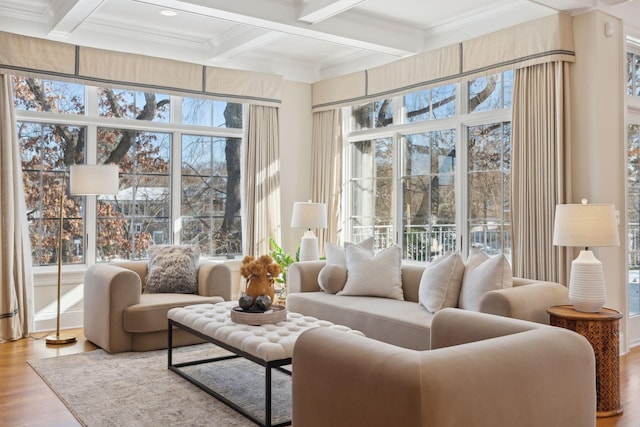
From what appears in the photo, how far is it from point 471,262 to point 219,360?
6.36ft

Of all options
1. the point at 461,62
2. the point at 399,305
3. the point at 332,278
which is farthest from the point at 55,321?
the point at 461,62

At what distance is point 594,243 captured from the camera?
3438mm

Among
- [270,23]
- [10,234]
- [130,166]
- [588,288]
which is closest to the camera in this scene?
[588,288]

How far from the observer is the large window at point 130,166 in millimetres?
5402

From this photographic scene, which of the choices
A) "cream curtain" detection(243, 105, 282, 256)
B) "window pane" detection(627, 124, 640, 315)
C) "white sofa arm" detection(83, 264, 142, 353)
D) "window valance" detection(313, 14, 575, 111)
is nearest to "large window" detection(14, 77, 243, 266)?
"cream curtain" detection(243, 105, 282, 256)

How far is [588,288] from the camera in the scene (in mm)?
3402

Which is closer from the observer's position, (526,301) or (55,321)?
(526,301)

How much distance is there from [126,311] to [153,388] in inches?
38.4

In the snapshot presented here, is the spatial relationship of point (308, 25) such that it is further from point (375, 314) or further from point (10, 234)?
point (10, 234)

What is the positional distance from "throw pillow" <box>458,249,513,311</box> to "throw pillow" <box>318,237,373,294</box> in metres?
1.20

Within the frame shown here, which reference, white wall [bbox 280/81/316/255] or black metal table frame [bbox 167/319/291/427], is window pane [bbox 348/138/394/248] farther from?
black metal table frame [bbox 167/319/291/427]

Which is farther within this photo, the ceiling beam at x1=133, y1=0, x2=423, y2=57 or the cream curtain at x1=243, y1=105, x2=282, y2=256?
the cream curtain at x1=243, y1=105, x2=282, y2=256

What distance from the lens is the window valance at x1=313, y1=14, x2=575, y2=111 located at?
443cm

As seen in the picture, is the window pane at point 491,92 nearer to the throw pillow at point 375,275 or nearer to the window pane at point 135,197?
the throw pillow at point 375,275
